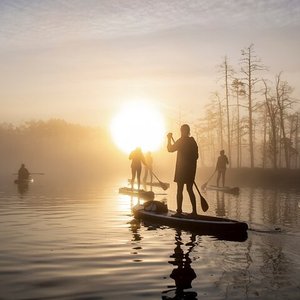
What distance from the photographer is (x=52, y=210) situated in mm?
17500

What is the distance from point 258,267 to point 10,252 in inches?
195

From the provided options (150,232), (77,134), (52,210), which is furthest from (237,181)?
(77,134)

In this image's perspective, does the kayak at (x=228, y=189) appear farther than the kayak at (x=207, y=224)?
Yes

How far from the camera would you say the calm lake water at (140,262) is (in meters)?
6.29

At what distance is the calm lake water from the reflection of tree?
0.01 meters

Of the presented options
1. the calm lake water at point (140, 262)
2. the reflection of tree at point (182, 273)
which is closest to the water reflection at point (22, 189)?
the calm lake water at point (140, 262)

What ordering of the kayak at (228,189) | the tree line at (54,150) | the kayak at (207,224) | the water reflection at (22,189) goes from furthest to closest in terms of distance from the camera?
the tree line at (54,150), the kayak at (228,189), the water reflection at (22,189), the kayak at (207,224)

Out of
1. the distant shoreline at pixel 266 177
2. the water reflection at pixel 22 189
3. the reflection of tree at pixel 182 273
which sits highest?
the distant shoreline at pixel 266 177

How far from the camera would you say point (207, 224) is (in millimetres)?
11680

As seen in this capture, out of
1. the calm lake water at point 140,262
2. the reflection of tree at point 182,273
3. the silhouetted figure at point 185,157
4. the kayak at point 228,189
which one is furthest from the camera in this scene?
the kayak at point 228,189

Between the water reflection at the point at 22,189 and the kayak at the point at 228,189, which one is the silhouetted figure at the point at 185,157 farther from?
the kayak at the point at 228,189

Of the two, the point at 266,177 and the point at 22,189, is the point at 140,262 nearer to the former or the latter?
the point at 22,189

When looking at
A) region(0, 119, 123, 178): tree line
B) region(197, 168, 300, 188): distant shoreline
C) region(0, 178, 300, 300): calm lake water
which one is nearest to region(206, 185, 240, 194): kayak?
region(197, 168, 300, 188): distant shoreline

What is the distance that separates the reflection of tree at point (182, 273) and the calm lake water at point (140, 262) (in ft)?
0.05
